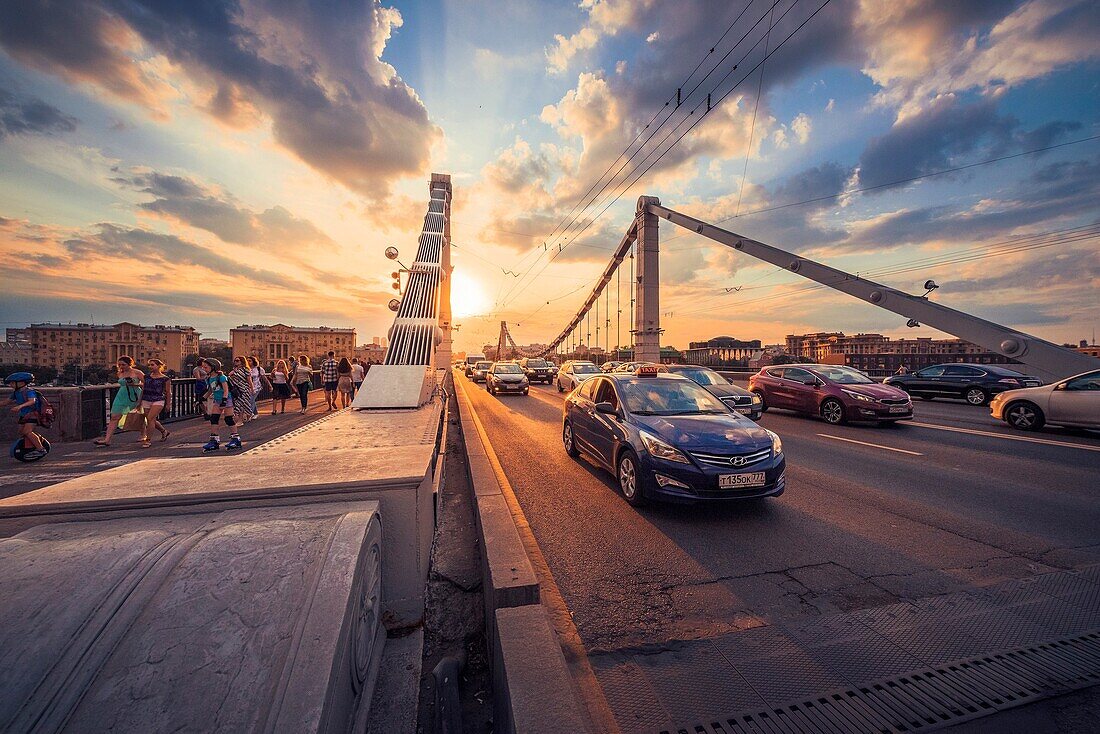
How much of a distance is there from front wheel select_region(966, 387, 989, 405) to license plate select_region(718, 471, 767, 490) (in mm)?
16659

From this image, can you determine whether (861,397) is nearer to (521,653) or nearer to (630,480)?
(630,480)

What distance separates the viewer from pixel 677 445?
452 centimetres

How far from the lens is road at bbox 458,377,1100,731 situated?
9.03ft

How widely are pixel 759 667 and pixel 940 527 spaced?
3.29 meters

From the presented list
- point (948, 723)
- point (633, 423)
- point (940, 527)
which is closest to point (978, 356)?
point (940, 527)

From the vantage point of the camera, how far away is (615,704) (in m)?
2.13

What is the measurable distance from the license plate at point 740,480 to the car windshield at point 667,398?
1.18 metres

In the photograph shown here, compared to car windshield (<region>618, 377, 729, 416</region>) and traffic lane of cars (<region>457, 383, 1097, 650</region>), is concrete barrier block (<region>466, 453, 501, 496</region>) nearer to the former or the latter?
traffic lane of cars (<region>457, 383, 1097, 650</region>)

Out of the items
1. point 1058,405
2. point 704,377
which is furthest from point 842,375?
point 1058,405

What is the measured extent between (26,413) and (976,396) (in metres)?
25.1

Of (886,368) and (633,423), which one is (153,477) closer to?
(633,423)

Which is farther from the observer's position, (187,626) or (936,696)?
(936,696)

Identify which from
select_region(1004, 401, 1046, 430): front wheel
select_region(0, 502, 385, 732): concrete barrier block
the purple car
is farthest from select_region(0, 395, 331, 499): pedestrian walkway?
select_region(1004, 401, 1046, 430): front wheel

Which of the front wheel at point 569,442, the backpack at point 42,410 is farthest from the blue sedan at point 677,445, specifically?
the backpack at point 42,410
